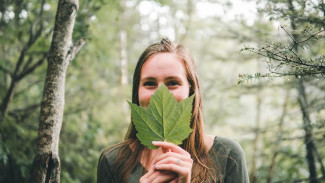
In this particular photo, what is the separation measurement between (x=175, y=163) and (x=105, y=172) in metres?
1.11

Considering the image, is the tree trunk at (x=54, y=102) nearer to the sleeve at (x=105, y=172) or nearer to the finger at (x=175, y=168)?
the sleeve at (x=105, y=172)

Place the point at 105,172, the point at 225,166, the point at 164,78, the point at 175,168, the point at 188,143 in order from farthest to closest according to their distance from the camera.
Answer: the point at 105,172, the point at 225,166, the point at 188,143, the point at 164,78, the point at 175,168

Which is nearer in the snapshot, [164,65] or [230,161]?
[164,65]

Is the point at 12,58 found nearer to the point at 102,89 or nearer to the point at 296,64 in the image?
the point at 102,89

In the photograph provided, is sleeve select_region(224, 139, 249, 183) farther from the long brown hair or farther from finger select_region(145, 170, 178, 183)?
finger select_region(145, 170, 178, 183)

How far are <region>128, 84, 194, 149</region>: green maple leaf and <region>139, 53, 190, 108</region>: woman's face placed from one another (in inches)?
16.2

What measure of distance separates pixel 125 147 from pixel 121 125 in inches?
259

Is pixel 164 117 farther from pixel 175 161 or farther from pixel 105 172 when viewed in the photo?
pixel 105 172

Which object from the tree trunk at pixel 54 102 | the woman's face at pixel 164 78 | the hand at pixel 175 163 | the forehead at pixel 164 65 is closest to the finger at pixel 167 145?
the hand at pixel 175 163

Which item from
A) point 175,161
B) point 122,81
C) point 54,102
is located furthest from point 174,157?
point 122,81

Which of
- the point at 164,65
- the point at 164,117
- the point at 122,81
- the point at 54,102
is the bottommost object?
the point at 164,117

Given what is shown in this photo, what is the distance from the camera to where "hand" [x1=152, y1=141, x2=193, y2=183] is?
0.92 meters

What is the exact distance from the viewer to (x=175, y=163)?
0.94 metres

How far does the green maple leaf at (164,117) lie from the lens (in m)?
0.98
